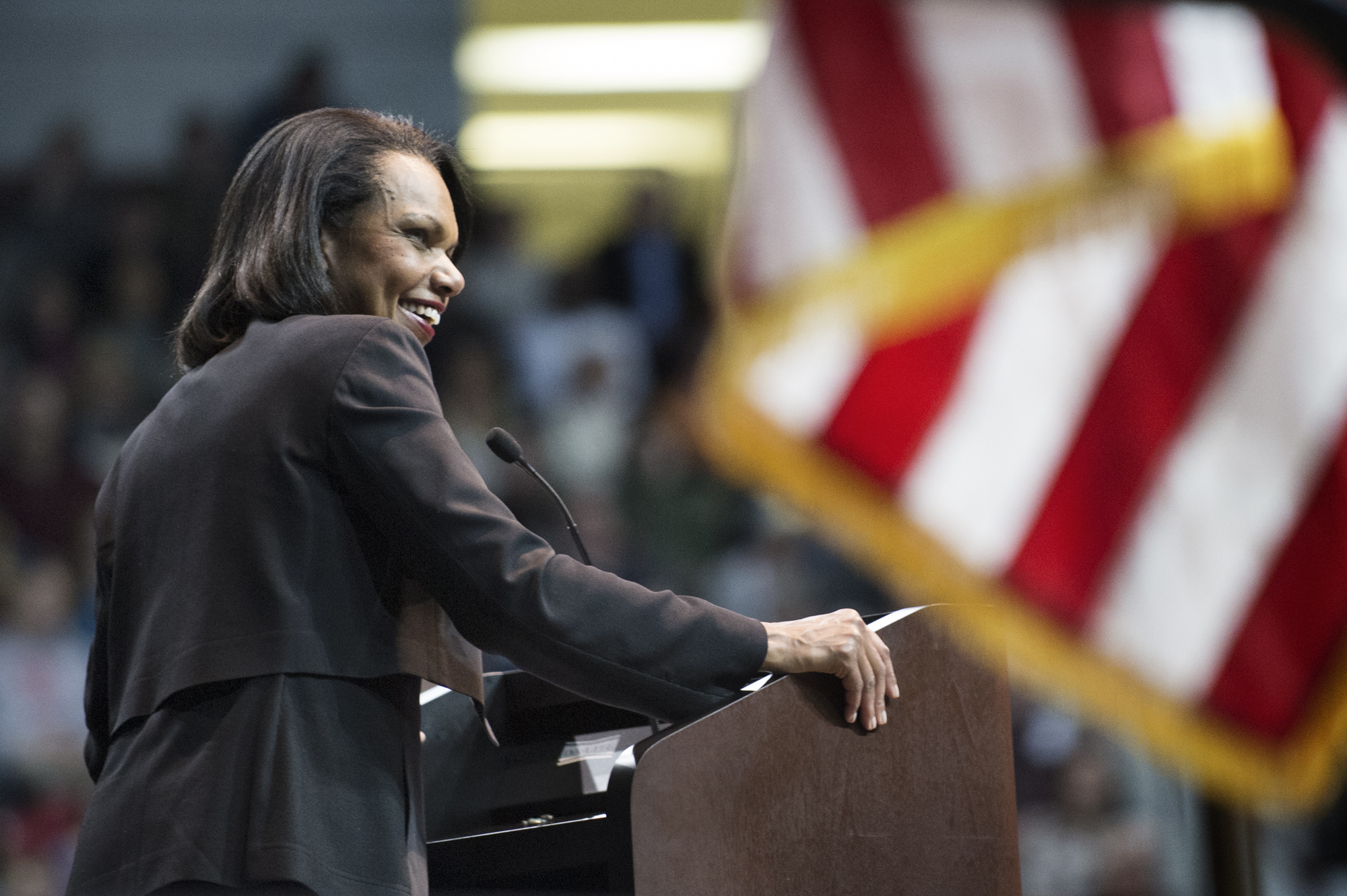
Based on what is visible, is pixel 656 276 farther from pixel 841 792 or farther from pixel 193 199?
pixel 841 792

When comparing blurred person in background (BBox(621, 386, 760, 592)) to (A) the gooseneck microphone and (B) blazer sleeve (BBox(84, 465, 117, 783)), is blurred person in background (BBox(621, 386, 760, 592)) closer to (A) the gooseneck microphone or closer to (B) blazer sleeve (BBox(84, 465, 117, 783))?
(A) the gooseneck microphone

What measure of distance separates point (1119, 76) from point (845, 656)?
0.69 metres

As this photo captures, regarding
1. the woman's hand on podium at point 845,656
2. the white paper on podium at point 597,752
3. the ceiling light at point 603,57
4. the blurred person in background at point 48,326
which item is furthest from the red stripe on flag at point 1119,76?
the ceiling light at point 603,57

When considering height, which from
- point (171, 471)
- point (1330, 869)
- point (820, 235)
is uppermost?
point (820, 235)

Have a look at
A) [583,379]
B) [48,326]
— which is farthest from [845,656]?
[48,326]

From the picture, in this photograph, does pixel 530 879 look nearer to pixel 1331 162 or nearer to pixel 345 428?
pixel 345 428

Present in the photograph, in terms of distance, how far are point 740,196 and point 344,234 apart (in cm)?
77

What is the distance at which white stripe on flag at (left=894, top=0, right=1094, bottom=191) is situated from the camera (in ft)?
3.16

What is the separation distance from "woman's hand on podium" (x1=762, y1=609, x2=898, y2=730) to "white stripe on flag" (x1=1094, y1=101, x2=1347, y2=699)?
0.46 m

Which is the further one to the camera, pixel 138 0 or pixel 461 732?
pixel 138 0

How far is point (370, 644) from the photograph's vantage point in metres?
1.41

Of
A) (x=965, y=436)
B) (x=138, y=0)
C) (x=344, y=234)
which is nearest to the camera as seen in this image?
(x=965, y=436)

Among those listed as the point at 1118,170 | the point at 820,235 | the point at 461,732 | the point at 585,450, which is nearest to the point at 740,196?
the point at 820,235

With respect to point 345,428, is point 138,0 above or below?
above
